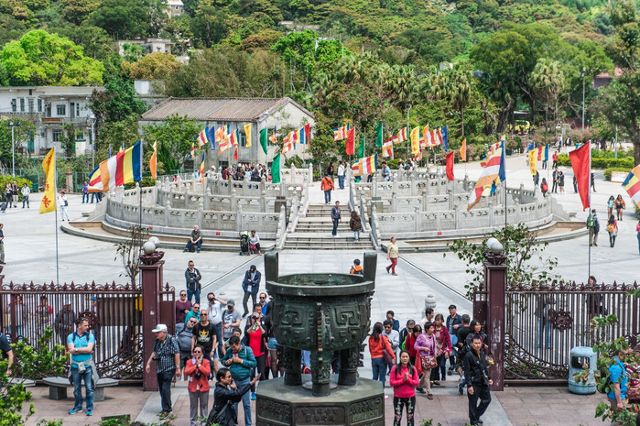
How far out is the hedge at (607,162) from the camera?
78.1m

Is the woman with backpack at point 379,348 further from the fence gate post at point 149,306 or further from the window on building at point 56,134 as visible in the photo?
the window on building at point 56,134

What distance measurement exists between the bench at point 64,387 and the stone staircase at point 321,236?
69.9 ft

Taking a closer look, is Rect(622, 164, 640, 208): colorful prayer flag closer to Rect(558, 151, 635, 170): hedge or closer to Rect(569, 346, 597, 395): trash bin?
Rect(569, 346, 597, 395): trash bin

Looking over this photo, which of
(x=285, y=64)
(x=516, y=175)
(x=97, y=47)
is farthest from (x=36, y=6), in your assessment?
(x=516, y=175)

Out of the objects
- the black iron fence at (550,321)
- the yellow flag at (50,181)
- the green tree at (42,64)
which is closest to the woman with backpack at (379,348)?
the black iron fence at (550,321)

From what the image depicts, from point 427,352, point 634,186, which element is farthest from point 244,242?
point 427,352

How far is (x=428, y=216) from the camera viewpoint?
4122 cm

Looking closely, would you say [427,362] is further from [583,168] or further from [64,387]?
[583,168]

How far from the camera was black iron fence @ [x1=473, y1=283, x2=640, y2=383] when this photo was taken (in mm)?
19078

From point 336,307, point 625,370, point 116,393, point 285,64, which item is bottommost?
point 116,393

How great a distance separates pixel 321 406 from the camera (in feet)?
42.7

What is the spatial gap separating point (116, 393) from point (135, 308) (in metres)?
1.54

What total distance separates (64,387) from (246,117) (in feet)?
199

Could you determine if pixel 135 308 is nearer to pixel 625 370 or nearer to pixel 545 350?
pixel 545 350
